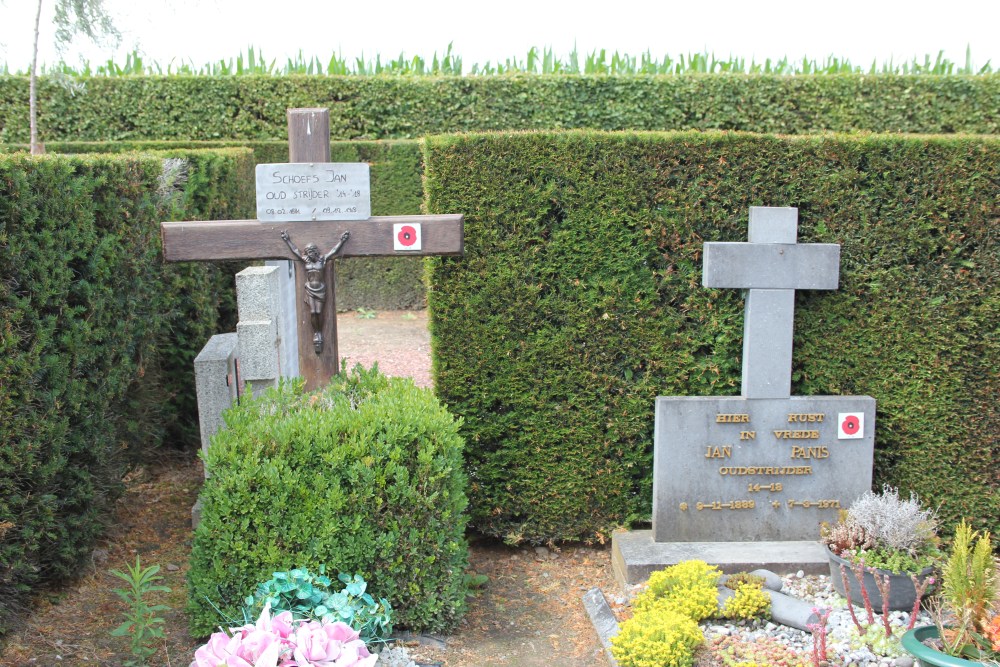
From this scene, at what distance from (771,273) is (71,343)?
162 inches

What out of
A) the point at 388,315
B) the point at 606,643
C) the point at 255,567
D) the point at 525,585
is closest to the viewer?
the point at 255,567

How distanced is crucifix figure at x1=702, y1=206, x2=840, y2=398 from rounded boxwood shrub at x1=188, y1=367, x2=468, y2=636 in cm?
212

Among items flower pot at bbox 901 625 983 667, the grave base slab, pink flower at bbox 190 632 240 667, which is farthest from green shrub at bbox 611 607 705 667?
pink flower at bbox 190 632 240 667

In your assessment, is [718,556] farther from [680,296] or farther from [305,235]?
[305,235]

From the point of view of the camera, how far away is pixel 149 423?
6.48 metres

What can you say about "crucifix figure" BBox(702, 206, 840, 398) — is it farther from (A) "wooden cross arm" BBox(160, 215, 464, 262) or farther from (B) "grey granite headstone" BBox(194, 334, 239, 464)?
(B) "grey granite headstone" BBox(194, 334, 239, 464)

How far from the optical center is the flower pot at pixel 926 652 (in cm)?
Answer: 372

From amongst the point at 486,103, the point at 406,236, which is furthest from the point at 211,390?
the point at 486,103

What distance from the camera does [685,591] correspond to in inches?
178

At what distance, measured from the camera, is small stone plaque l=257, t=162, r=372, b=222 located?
5.00 meters

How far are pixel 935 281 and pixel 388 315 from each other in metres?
9.37

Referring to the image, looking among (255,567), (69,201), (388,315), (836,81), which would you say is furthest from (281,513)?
(836,81)

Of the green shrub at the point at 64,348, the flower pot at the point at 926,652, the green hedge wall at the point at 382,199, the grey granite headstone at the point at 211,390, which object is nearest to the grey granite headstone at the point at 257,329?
the grey granite headstone at the point at 211,390

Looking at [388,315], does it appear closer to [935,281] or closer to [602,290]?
[602,290]
